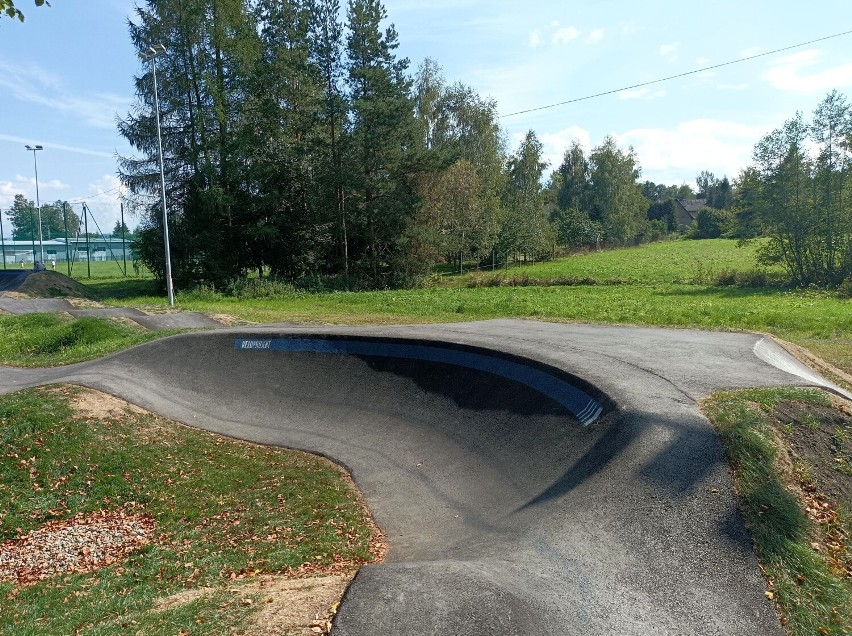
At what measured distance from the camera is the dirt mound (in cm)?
3297

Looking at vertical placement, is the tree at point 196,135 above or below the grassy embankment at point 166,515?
above

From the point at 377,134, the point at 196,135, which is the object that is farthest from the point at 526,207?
the point at 196,135

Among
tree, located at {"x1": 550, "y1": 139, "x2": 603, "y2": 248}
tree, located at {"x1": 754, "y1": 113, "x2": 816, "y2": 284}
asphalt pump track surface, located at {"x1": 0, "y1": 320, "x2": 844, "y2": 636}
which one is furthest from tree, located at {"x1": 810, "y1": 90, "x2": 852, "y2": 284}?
tree, located at {"x1": 550, "y1": 139, "x2": 603, "y2": 248}

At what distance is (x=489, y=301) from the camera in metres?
28.3

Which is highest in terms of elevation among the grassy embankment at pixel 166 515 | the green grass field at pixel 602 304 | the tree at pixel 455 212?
the tree at pixel 455 212

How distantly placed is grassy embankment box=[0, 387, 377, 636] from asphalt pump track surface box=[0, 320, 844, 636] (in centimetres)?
74

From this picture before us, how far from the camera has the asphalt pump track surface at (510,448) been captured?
504 cm

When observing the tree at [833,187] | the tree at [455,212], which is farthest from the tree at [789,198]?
the tree at [455,212]

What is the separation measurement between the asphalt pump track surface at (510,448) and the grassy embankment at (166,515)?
737 millimetres

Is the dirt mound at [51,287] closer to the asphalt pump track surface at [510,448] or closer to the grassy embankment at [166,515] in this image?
the asphalt pump track surface at [510,448]

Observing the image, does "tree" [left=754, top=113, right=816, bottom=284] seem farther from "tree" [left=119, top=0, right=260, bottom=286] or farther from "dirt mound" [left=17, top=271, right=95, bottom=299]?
"dirt mound" [left=17, top=271, right=95, bottom=299]

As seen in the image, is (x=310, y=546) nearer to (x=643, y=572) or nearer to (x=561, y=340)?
(x=643, y=572)

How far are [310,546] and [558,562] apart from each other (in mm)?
3563

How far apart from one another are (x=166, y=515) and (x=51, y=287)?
3172 cm
